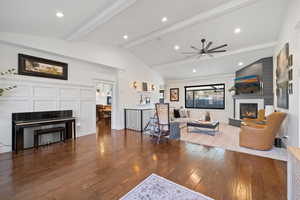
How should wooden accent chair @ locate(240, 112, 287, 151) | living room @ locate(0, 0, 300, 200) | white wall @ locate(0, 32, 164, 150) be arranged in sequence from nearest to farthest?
1. living room @ locate(0, 0, 300, 200)
2. wooden accent chair @ locate(240, 112, 287, 151)
3. white wall @ locate(0, 32, 164, 150)

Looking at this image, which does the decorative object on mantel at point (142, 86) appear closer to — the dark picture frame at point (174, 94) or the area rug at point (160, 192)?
the dark picture frame at point (174, 94)

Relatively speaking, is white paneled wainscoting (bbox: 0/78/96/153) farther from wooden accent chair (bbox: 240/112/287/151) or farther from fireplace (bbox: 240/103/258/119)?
fireplace (bbox: 240/103/258/119)

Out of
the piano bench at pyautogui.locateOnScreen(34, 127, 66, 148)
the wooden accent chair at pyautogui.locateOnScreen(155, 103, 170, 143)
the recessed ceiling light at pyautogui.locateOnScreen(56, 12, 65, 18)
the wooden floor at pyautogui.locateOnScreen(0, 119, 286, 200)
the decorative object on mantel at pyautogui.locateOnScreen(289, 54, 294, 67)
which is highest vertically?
the recessed ceiling light at pyautogui.locateOnScreen(56, 12, 65, 18)

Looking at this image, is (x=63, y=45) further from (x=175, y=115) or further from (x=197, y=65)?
(x=175, y=115)

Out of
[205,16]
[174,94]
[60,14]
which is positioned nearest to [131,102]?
[174,94]

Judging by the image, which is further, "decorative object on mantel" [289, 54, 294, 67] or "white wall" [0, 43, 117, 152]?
"white wall" [0, 43, 117, 152]

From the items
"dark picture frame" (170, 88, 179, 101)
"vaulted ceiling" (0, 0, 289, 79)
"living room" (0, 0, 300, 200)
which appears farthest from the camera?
"dark picture frame" (170, 88, 179, 101)

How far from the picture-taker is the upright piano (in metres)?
3.24

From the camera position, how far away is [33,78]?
12.0 feet

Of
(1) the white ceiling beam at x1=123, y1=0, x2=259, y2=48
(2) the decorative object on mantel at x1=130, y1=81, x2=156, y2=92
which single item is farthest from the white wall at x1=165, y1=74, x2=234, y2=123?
(1) the white ceiling beam at x1=123, y1=0, x2=259, y2=48

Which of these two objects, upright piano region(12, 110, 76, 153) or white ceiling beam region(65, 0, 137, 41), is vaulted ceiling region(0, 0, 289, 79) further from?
upright piano region(12, 110, 76, 153)

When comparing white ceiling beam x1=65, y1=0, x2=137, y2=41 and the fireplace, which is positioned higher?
white ceiling beam x1=65, y1=0, x2=137, y2=41

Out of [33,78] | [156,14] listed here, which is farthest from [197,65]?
[33,78]

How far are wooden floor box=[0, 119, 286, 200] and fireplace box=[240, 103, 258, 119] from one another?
376 centimetres
